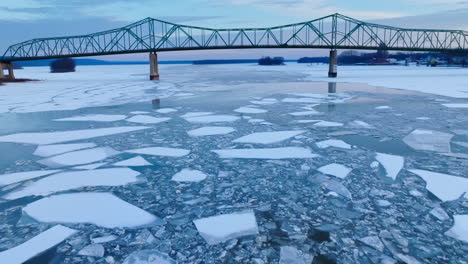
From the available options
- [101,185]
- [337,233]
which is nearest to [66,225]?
[101,185]

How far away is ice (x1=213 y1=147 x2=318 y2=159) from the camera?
4938 mm

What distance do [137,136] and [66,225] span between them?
3.68 metres

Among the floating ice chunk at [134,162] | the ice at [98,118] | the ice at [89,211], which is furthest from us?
the ice at [98,118]

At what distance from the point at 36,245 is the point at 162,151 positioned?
2868 mm

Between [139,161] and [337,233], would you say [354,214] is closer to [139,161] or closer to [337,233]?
[337,233]

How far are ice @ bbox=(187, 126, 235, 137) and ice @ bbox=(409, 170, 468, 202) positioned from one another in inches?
152

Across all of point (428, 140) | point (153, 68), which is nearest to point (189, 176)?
point (428, 140)

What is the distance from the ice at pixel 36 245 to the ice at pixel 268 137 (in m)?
3.67

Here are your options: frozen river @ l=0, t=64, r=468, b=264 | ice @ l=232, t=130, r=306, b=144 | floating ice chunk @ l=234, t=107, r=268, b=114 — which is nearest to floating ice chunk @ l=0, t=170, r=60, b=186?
frozen river @ l=0, t=64, r=468, b=264

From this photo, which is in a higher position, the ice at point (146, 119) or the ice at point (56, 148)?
the ice at point (146, 119)

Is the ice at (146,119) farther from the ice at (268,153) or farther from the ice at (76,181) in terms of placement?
the ice at (76,181)

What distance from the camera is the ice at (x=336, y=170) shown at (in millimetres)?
4105

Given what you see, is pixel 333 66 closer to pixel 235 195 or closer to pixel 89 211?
pixel 235 195

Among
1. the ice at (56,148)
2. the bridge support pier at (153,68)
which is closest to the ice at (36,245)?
the ice at (56,148)
